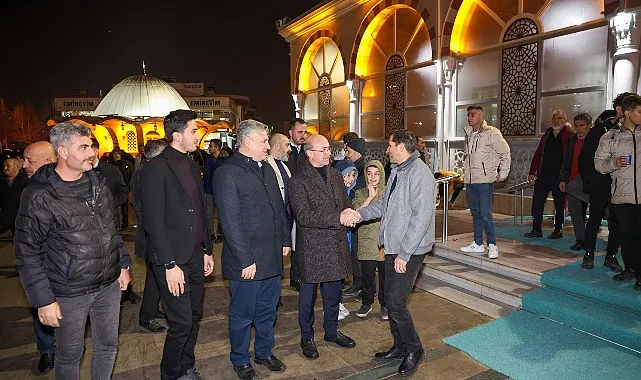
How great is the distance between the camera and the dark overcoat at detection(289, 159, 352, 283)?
350cm

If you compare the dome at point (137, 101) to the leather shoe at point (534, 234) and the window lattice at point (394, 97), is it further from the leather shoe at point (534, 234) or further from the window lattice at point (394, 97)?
the window lattice at point (394, 97)

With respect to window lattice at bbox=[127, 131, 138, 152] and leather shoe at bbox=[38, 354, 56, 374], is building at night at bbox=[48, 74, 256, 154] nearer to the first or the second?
window lattice at bbox=[127, 131, 138, 152]

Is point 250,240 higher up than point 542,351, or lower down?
higher up

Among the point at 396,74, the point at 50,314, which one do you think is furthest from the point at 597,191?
the point at 396,74

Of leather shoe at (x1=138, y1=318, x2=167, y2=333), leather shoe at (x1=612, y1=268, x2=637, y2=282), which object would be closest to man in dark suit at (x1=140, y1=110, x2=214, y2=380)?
leather shoe at (x1=138, y1=318, x2=167, y2=333)

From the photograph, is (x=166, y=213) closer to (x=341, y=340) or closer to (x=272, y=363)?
(x=272, y=363)

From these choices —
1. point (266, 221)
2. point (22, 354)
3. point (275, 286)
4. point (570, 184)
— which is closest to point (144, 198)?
point (266, 221)

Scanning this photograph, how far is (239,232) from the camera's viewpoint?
10.2 ft

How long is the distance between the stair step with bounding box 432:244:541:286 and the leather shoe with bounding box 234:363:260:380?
3.31 metres

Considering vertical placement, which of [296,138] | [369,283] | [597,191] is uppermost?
[296,138]

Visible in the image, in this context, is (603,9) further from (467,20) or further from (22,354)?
(22,354)

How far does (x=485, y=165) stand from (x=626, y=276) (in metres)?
1.92

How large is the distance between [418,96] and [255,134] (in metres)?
9.25

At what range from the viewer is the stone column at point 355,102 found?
1356 cm
